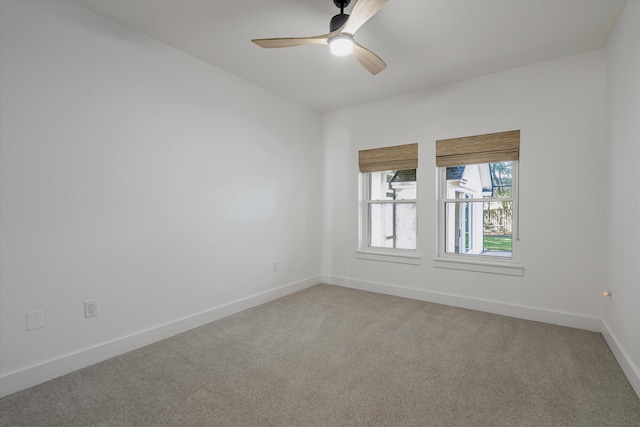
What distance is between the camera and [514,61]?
311cm

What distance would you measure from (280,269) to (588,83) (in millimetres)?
3783

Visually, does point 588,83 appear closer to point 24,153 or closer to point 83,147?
point 83,147

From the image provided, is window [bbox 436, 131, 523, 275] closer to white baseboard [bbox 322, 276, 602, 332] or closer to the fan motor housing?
white baseboard [bbox 322, 276, 602, 332]

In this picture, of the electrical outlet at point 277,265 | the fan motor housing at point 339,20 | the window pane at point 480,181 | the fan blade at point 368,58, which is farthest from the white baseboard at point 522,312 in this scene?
the fan motor housing at point 339,20

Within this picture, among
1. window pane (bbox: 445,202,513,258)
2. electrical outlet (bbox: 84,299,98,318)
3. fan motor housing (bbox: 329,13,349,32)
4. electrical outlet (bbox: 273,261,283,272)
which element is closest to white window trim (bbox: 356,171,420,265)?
window pane (bbox: 445,202,513,258)

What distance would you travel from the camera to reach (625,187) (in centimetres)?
226

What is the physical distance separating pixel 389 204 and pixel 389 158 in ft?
2.10

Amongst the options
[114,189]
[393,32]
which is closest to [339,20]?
[393,32]

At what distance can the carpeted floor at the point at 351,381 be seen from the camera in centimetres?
174

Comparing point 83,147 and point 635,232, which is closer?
point 635,232

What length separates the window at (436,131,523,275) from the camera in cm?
338

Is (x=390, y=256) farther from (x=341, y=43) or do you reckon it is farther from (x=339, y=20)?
(x=339, y=20)

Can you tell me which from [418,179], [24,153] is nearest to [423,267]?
[418,179]

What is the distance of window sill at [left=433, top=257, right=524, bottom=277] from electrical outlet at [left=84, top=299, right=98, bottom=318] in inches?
135
